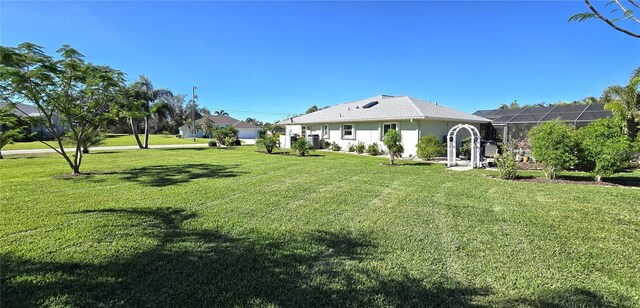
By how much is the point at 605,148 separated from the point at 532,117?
13.0m

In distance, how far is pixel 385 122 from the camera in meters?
19.1

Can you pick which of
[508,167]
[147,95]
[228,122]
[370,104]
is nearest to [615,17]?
[508,167]

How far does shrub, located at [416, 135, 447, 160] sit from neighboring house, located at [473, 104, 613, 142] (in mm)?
4611

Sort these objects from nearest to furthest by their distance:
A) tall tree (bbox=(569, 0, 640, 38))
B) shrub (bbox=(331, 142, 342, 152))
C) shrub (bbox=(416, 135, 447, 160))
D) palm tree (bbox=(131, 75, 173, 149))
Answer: tall tree (bbox=(569, 0, 640, 38))
shrub (bbox=(416, 135, 447, 160))
shrub (bbox=(331, 142, 342, 152))
palm tree (bbox=(131, 75, 173, 149))

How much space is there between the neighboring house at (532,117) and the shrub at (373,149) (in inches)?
288

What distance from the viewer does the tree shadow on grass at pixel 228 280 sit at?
8.86 feet

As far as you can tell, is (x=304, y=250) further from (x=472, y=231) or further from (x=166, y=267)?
(x=472, y=231)

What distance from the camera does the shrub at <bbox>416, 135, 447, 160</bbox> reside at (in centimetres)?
1530

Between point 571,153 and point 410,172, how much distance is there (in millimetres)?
4674

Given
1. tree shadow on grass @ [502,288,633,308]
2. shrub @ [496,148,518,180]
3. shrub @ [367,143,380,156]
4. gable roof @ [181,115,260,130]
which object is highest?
gable roof @ [181,115,260,130]

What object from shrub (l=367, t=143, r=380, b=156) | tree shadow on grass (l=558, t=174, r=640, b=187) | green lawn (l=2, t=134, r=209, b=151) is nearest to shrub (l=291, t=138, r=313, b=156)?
shrub (l=367, t=143, r=380, b=156)

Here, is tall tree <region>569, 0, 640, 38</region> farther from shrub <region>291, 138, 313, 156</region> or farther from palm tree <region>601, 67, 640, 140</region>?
palm tree <region>601, 67, 640, 140</region>

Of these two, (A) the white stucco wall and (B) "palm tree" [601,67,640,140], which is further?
(A) the white stucco wall

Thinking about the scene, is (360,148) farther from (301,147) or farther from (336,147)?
(301,147)
